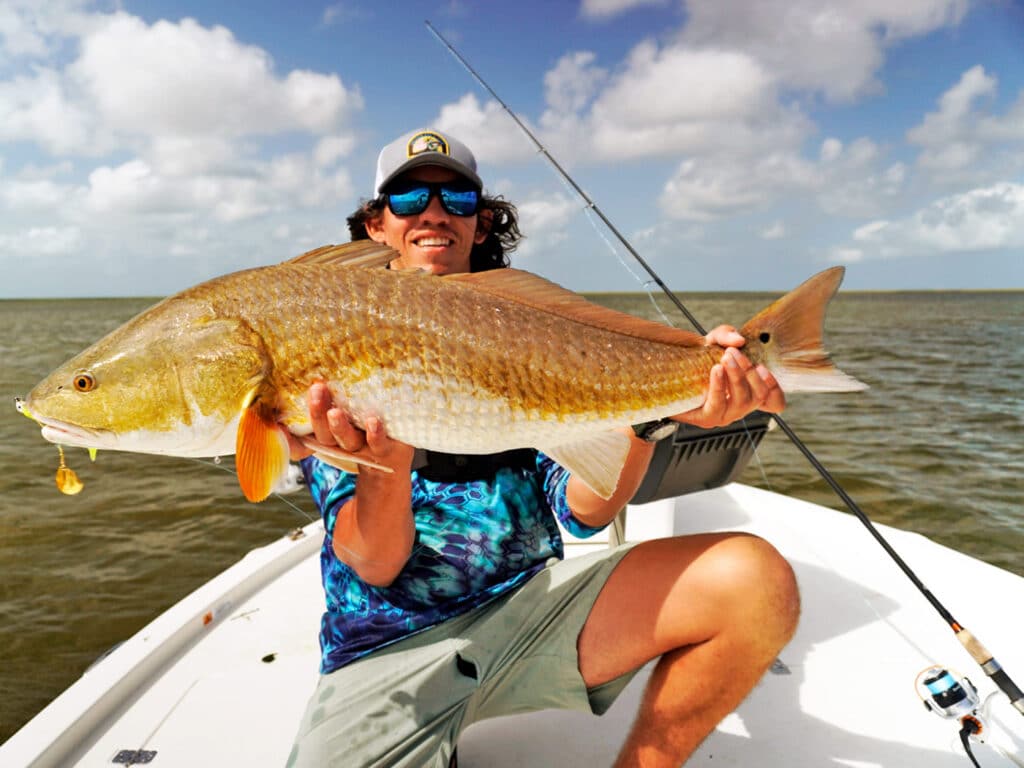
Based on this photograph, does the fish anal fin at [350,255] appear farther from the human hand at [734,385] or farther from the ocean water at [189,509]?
the ocean water at [189,509]

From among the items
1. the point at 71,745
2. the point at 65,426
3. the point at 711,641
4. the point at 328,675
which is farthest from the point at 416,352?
the point at 71,745

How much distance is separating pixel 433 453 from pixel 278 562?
7.72 feet

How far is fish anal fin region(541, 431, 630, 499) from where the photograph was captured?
89.7 inches

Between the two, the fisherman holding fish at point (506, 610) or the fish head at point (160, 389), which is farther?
the fisherman holding fish at point (506, 610)

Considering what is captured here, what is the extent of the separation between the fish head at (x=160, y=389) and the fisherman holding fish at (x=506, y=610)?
26 centimetres

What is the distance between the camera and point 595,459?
90.7 inches

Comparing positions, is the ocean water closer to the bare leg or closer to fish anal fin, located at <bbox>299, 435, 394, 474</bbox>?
the bare leg

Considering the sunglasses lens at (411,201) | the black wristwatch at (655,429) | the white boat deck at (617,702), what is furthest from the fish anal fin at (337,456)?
the white boat deck at (617,702)

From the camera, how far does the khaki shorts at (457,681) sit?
216cm

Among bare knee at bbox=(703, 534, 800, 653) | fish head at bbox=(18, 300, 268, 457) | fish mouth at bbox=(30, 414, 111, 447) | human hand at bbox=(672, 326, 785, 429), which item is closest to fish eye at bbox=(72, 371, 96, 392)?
fish head at bbox=(18, 300, 268, 457)

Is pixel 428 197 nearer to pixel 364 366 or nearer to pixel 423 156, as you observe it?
pixel 423 156

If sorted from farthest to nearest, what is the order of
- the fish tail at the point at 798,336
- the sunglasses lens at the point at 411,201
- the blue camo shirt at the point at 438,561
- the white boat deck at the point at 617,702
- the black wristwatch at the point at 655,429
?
the sunglasses lens at the point at 411,201 < the white boat deck at the point at 617,702 < the black wristwatch at the point at 655,429 < the blue camo shirt at the point at 438,561 < the fish tail at the point at 798,336

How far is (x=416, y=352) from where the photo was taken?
204 cm

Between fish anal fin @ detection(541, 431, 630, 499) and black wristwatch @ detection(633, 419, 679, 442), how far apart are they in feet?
0.82
